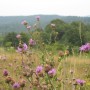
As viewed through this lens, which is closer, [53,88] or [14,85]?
[53,88]

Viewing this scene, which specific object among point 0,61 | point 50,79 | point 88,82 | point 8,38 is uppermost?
point 50,79

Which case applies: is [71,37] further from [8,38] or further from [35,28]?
[35,28]

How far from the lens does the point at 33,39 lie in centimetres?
314

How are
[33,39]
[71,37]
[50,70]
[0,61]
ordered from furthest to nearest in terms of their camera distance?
[71,37] → [0,61] → [33,39] → [50,70]

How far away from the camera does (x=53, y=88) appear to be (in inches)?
72.5

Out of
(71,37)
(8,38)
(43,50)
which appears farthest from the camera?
(8,38)

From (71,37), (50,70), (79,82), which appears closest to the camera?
(50,70)

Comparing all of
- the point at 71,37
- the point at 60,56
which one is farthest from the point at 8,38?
the point at 60,56

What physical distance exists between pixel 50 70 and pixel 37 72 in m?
0.22

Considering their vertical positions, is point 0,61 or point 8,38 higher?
point 0,61

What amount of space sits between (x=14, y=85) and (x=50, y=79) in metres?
0.26

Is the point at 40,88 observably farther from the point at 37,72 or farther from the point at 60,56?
the point at 60,56

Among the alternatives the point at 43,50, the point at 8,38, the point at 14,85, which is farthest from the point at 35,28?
the point at 8,38

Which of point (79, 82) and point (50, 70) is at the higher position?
point (50, 70)
